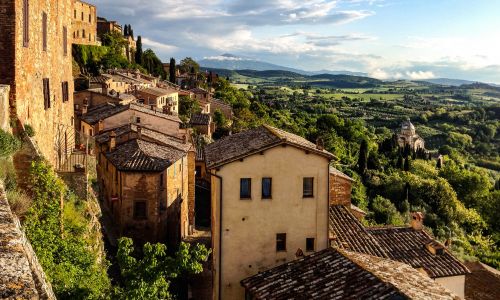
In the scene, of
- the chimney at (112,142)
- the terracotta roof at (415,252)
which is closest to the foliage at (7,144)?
the terracotta roof at (415,252)

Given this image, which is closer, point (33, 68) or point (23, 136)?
point (23, 136)

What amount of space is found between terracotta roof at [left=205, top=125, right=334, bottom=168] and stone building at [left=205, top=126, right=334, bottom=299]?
0.13 ft

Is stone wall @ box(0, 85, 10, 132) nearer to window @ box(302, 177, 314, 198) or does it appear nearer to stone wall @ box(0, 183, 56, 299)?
stone wall @ box(0, 183, 56, 299)

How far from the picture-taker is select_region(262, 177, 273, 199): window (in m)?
18.5

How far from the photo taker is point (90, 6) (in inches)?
3093

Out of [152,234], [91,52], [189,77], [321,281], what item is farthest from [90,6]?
[321,281]

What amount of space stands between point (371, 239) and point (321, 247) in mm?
2983

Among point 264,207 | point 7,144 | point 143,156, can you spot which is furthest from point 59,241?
point 143,156

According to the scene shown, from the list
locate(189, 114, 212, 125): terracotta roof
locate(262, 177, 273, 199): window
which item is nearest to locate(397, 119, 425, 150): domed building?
locate(189, 114, 212, 125): terracotta roof

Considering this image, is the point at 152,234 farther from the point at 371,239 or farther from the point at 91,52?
the point at 91,52

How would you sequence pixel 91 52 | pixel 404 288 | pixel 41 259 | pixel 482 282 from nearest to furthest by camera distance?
pixel 41 259 → pixel 404 288 → pixel 482 282 → pixel 91 52

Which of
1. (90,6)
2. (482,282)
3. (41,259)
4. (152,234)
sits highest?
(90,6)

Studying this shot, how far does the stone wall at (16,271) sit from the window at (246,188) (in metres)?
12.4

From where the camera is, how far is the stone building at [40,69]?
49.6 ft
